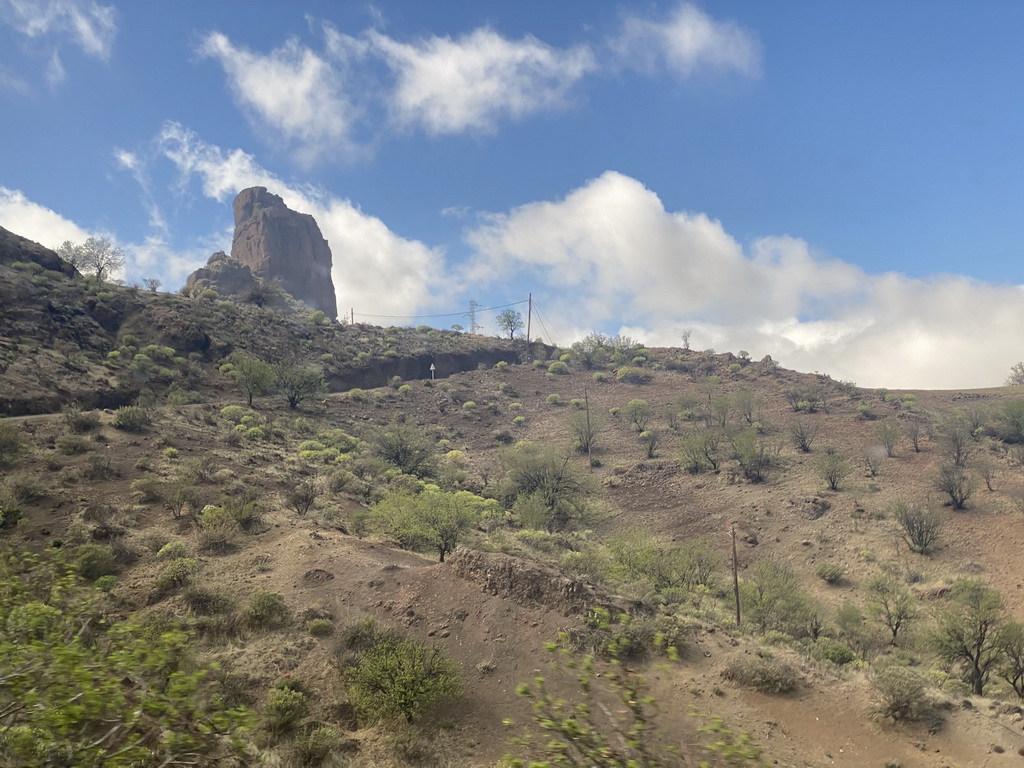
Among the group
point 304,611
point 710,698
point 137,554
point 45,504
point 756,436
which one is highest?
point 756,436

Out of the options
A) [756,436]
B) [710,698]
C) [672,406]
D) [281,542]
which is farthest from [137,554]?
[672,406]

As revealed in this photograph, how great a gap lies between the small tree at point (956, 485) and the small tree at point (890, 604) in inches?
485

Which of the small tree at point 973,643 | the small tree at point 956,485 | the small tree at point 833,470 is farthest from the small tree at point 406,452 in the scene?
the small tree at point 956,485

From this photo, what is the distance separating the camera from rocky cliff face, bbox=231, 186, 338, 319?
120 meters

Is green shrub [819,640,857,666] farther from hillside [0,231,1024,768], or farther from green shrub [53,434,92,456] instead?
green shrub [53,434,92,456]

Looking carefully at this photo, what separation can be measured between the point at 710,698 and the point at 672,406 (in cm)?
5096

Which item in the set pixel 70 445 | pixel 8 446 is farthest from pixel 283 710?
pixel 70 445

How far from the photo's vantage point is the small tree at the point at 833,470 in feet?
141

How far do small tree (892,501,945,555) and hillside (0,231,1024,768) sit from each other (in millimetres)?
609

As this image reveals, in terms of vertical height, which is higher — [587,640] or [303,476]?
[303,476]

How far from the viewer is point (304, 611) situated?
1747cm

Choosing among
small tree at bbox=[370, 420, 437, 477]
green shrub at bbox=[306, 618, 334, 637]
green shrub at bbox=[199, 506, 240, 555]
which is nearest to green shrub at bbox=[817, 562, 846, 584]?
small tree at bbox=[370, 420, 437, 477]

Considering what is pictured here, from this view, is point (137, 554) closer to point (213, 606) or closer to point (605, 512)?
point (213, 606)

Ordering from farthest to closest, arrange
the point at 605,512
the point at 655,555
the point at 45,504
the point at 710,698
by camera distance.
Answer: the point at 605,512 < the point at 655,555 < the point at 45,504 < the point at 710,698
